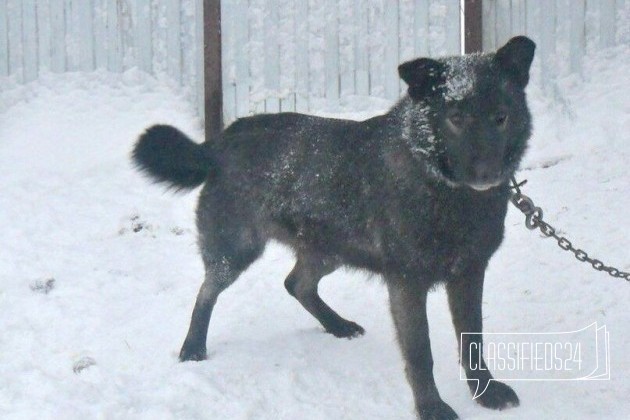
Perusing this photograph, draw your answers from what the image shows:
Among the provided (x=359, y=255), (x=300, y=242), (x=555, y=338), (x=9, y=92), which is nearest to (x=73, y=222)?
(x=9, y=92)

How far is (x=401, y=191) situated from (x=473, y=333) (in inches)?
28.8

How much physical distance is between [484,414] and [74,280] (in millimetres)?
2750

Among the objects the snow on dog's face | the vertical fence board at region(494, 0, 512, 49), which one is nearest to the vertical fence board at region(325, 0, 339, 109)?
the vertical fence board at region(494, 0, 512, 49)

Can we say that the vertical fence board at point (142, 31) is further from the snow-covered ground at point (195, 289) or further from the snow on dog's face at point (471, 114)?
the snow on dog's face at point (471, 114)

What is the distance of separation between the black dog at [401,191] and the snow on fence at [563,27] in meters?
3.00

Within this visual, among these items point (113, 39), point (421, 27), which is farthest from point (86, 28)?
point (421, 27)

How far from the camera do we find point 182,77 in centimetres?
680

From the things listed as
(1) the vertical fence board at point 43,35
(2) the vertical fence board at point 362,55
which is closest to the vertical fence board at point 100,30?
(1) the vertical fence board at point 43,35

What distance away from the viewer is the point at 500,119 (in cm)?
302

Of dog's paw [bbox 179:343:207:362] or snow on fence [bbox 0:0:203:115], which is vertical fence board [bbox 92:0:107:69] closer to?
snow on fence [bbox 0:0:203:115]

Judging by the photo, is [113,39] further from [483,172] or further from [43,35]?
[483,172]

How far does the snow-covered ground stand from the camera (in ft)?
11.0

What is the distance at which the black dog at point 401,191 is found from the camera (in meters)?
3.06

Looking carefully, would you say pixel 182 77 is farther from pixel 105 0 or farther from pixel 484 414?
pixel 484 414
